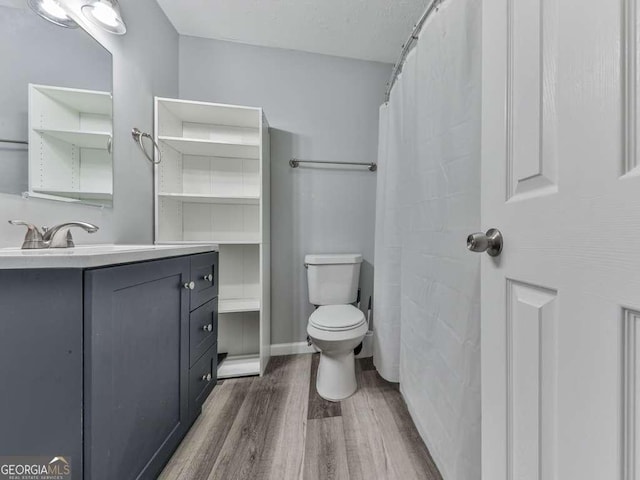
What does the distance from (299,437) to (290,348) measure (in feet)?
2.59

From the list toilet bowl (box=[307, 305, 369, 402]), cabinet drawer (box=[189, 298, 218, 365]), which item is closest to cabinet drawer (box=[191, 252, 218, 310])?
cabinet drawer (box=[189, 298, 218, 365])

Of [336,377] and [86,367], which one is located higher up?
[86,367]

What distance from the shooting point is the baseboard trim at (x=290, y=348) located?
190cm

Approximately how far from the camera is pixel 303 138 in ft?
6.31

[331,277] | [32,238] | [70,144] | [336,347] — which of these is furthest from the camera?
[331,277]

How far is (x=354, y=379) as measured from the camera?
1493 mm

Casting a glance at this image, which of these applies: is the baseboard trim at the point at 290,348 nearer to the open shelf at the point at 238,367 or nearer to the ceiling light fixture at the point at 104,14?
the open shelf at the point at 238,367

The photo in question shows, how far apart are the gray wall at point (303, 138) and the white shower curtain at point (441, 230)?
0.54m

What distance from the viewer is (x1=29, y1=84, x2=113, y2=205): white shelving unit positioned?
91 cm

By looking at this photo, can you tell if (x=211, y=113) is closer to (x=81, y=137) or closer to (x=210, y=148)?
(x=210, y=148)

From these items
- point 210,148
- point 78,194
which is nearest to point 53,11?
point 78,194

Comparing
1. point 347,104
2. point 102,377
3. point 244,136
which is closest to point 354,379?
point 102,377

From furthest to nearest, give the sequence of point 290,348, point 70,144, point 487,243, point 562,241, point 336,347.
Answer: point 290,348
point 336,347
point 70,144
point 487,243
point 562,241

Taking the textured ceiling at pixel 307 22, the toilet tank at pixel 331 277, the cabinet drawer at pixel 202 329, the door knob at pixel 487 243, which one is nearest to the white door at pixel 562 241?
the door knob at pixel 487 243
